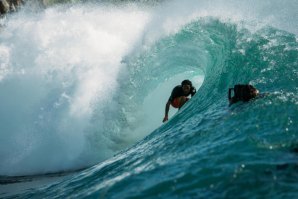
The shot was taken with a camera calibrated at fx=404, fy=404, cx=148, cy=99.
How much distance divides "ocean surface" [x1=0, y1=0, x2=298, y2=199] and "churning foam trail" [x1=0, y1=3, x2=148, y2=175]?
1.6 inches

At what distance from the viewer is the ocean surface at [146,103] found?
504 cm

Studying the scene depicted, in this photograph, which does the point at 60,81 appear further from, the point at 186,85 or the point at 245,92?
the point at 245,92

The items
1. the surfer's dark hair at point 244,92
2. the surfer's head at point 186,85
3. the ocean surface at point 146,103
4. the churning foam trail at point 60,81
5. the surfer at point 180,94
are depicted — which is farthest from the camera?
the churning foam trail at point 60,81

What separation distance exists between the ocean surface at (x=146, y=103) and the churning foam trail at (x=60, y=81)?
0.04 m

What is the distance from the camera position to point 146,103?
17.8 meters

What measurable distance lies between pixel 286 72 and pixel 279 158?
13.7ft

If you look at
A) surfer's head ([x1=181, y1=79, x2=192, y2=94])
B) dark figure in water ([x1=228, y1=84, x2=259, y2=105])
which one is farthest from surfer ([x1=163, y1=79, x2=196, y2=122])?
dark figure in water ([x1=228, y1=84, x2=259, y2=105])

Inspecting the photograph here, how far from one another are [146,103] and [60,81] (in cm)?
559

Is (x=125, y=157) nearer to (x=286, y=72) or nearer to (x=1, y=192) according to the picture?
(x=1, y=192)

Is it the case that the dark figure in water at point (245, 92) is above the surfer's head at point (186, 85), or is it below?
below

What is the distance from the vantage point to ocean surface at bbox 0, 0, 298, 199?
5.04 m

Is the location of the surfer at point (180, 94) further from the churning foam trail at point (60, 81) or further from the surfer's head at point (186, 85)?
the churning foam trail at point (60, 81)

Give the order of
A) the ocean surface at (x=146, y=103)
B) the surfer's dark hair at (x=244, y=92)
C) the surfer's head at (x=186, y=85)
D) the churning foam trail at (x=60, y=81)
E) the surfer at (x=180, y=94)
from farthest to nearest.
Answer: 1. the churning foam trail at (x=60, y=81)
2. the surfer at (x=180, y=94)
3. the surfer's head at (x=186, y=85)
4. the surfer's dark hair at (x=244, y=92)
5. the ocean surface at (x=146, y=103)

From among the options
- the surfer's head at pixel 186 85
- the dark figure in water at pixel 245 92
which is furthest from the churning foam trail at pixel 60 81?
the dark figure in water at pixel 245 92
